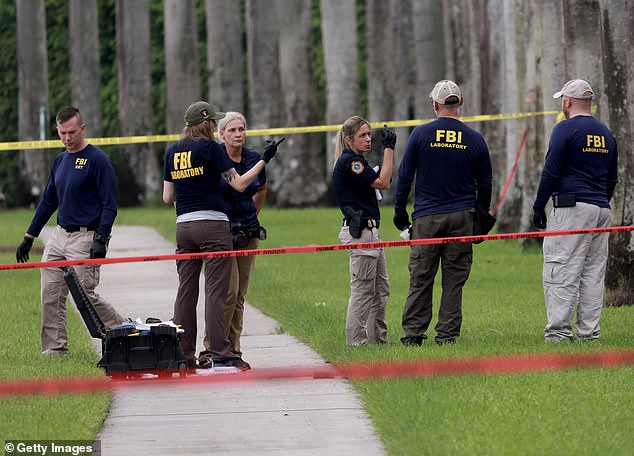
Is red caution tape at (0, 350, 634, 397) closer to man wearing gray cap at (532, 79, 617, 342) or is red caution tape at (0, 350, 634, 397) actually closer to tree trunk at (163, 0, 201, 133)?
man wearing gray cap at (532, 79, 617, 342)

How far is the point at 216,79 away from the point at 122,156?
389 centimetres

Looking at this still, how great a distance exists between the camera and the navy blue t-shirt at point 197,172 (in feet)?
37.9

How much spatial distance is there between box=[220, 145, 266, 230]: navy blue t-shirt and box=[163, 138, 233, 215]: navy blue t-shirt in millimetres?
267

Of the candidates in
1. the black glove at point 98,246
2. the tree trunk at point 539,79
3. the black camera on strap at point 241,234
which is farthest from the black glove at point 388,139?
the tree trunk at point 539,79

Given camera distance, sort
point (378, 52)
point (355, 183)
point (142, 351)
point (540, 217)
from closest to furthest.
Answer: point (142, 351), point (355, 183), point (540, 217), point (378, 52)

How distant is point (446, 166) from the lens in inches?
489

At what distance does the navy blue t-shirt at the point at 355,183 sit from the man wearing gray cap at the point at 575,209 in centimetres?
127

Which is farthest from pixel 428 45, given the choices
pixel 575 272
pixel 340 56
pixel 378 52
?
pixel 575 272

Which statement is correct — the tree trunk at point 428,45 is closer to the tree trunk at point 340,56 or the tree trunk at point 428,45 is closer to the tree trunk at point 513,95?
the tree trunk at point 340,56

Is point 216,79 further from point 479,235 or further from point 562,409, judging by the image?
A: point 562,409

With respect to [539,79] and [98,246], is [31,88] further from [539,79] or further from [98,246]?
[98,246]

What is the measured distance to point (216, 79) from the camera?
45.3 metres

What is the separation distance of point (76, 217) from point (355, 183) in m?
2.12

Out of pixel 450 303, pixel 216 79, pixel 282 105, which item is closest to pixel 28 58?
pixel 216 79
